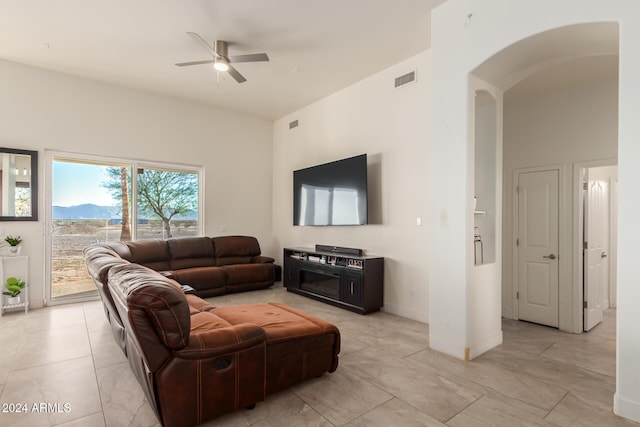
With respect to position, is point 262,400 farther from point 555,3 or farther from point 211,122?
point 211,122

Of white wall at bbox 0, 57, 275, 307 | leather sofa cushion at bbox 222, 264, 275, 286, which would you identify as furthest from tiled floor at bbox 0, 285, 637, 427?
white wall at bbox 0, 57, 275, 307

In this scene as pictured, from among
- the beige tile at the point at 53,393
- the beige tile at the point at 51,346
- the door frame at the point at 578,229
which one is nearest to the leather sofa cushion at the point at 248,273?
the beige tile at the point at 51,346

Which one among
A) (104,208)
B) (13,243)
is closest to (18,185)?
(13,243)

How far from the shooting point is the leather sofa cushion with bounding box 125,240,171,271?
505cm

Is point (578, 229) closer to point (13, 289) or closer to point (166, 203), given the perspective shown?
point (166, 203)

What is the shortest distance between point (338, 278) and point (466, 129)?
266 centimetres

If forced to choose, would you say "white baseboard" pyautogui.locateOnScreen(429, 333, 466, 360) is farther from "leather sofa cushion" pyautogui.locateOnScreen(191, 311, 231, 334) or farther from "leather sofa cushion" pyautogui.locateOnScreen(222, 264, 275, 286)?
"leather sofa cushion" pyautogui.locateOnScreen(222, 264, 275, 286)

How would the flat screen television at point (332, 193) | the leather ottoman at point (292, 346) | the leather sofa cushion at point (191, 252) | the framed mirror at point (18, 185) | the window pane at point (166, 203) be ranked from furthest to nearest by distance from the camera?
the window pane at point (166, 203) < the leather sofa cushion at point (191, 252) < the flat screen television at point (332, 193) < the framed mirror at point (18, 185) < the leather ottoman at point (292, 346)

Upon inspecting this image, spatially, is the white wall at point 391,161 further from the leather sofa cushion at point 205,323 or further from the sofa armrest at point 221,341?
the leather sofa cushion at point 205,323

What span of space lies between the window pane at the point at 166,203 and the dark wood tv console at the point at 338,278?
207cm

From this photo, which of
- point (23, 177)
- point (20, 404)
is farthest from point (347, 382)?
point (23, 177)

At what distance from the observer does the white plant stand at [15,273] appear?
14.3ft

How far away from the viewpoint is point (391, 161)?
14.9ft

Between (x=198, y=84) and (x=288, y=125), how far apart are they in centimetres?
197
